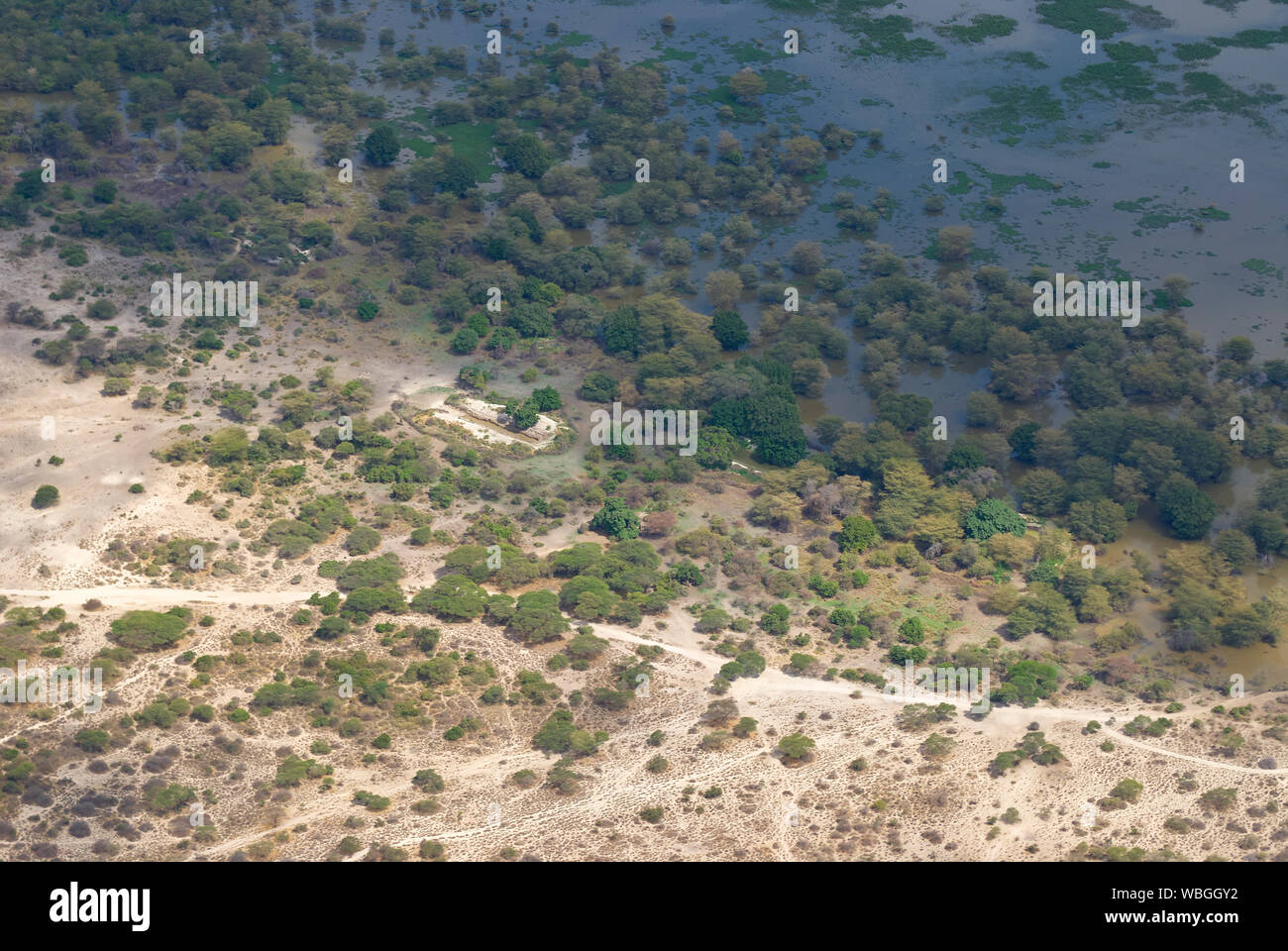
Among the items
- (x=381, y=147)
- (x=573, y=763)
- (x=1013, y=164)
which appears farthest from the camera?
(x=1013, y=164)

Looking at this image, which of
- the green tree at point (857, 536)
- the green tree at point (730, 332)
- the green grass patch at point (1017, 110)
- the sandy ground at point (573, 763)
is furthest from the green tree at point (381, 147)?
the green tree at point (857, 536)

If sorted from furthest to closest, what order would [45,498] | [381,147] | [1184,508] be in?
[381,147] → [1184,508] → [45,498]

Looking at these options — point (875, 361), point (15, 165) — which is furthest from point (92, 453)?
point (875, 361)

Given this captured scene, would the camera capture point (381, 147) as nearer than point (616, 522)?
No

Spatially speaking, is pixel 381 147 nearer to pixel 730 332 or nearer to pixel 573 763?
pixel 730 332

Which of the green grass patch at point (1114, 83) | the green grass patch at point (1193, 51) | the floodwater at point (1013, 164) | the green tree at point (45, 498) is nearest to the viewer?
the green tree at point (45, 498)

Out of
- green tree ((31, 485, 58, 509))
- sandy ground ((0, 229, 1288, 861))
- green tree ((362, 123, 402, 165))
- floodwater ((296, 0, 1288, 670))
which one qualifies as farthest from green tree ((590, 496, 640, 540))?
green tree ((362, 123, 402, 165))

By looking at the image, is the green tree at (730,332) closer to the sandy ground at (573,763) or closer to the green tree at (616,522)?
the green tree at (616,522)

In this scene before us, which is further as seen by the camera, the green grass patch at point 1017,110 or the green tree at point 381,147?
the green grass patch at point 1017,110

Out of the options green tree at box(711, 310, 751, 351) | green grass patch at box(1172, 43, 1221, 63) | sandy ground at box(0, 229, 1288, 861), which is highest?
green grass patch at box(1172, 43, 1221, 63)

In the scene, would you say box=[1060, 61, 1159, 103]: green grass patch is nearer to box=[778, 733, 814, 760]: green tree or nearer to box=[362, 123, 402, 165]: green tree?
box=[362, 123, 402, 165]: green tree

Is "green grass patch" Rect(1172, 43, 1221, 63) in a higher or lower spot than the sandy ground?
higher

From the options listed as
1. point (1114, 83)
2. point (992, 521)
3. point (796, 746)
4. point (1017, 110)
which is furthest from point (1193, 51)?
point (796, 746)
